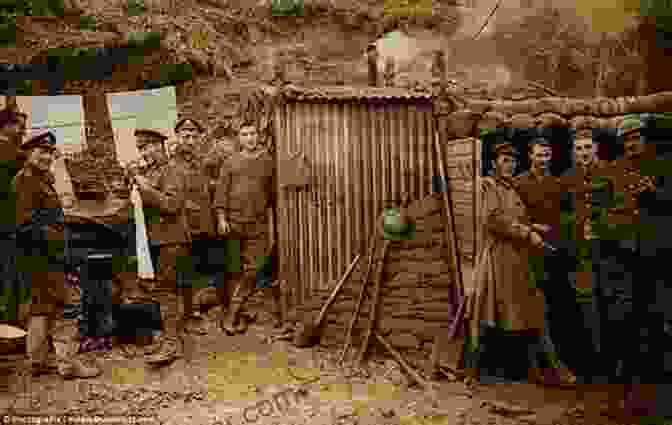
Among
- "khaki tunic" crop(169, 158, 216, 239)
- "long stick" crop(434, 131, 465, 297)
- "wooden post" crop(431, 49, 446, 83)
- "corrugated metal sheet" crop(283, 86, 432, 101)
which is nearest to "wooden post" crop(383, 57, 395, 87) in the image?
"wooden post" crop(431, 49, 446, 83)

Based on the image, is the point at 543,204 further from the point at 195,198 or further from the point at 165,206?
the point at 165,206

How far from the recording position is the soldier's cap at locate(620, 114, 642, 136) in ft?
11.8

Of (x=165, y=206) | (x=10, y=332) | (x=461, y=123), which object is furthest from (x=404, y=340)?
(x=10, y=332)

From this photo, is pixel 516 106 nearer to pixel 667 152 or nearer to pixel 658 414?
pixel 667 152

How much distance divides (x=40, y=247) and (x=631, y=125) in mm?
4425

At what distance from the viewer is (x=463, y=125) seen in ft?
14.2

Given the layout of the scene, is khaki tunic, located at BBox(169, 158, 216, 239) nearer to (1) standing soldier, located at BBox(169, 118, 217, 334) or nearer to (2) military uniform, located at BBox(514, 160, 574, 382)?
(1) standing soldier, located at BBox(169, 118, 217, 334)

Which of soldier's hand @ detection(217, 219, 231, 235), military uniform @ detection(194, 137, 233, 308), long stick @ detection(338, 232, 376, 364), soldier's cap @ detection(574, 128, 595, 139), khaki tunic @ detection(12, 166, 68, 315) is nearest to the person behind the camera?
soldier's cap @ detection(574, 128, 595, 139)

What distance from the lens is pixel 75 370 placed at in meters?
4.39

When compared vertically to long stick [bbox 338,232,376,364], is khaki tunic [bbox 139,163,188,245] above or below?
above

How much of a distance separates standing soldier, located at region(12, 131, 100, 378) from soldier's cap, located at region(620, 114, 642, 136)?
424 cm

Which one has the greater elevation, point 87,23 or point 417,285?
point 87,23

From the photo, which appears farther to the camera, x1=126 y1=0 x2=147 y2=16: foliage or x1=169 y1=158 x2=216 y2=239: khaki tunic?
x1=126 y1=0 x2=147 y2=16: foliage

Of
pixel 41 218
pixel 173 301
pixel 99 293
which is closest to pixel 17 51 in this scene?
pixel 41 218
